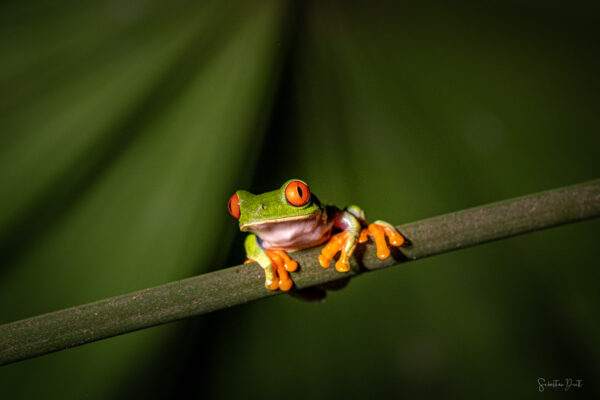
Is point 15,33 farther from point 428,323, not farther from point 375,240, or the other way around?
point 428,323

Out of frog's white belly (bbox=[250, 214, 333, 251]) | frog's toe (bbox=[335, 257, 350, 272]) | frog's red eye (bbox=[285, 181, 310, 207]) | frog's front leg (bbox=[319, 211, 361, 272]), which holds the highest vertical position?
frog's red eye (bbox=[285, 181, 310, 207])

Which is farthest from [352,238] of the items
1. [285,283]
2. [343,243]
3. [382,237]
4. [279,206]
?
[285,283]

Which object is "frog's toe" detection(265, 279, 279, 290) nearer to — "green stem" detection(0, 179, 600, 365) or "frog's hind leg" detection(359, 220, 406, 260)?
"green stem" detection(0, 179, 600, 365)

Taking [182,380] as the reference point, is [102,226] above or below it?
above

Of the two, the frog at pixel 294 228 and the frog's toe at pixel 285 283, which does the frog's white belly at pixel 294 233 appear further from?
the frog's toe at pixel 285 283

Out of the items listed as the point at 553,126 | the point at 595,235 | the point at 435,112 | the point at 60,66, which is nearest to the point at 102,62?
the point at 60,66

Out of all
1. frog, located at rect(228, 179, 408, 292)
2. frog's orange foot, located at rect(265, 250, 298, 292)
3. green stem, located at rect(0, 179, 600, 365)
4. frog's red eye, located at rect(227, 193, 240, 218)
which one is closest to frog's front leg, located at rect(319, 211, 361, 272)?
frog, located at rect(228, 179, 408, 292)
